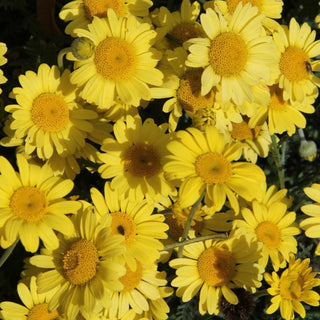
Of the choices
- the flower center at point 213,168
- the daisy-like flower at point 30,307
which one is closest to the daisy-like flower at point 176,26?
the flower center at point 213,168

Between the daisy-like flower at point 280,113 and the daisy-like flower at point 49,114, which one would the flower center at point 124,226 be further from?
the daisy-like flower at point 280,113

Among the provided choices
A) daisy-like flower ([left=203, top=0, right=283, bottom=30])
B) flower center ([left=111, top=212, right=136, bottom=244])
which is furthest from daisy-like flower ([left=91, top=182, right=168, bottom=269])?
daisy-like flower ([left=203, top=0, right=283, bottom=30])

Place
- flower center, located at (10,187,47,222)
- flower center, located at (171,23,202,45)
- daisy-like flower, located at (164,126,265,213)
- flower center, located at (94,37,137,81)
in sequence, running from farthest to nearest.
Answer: flower center, located at (171,23,202,45), flower center, located at (94,37,137,81), flower center, located at (10,187,47,222), daisy-like flower, located at (164,126,265,213)

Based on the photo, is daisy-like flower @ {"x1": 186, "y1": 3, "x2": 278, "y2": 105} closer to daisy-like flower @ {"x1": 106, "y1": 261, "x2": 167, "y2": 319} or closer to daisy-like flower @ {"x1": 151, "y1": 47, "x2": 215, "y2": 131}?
daisy-like flower @ {"x1": 151, "y1": 47, "x2": 215, "y2": 131}

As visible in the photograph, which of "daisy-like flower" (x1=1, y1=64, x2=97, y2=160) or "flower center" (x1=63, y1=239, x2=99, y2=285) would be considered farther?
"daisy-like flower" (x1=1, y1=64, x2=97, y2=160)

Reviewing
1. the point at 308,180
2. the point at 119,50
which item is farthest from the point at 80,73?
the point at 308,180

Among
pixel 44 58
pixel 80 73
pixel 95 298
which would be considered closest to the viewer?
pixel 95 298

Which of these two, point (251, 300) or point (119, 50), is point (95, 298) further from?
point (119, 50)
